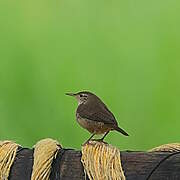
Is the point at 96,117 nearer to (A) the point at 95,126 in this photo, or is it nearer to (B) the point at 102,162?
(A) the point at 95,126

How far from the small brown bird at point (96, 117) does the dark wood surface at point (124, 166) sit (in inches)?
9.3

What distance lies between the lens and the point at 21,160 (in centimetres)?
98

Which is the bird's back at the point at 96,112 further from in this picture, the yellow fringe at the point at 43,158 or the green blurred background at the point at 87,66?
the green blurred background at the point at 87,66

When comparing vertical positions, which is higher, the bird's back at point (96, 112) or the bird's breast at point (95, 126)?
the bird's back at point (96, 112)

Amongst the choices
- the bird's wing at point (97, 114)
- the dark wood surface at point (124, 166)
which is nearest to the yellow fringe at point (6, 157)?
the dark wood surface at point (124, 166)

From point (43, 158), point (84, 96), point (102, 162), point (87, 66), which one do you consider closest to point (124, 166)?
point (102, 162)

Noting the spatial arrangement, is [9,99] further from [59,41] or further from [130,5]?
[130,5]

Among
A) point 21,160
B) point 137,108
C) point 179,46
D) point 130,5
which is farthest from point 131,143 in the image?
point 21,160

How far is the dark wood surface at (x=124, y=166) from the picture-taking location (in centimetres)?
90

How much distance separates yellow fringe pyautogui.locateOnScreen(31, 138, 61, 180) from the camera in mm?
936

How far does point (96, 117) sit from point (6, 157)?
0.98 feet

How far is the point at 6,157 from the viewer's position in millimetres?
977

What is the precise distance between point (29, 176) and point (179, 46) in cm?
87

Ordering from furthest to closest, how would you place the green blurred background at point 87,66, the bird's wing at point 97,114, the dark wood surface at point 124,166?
the green blurred background at point 87,66
the bird's wing at point 97,114
the dark wood surface at point 124,166
